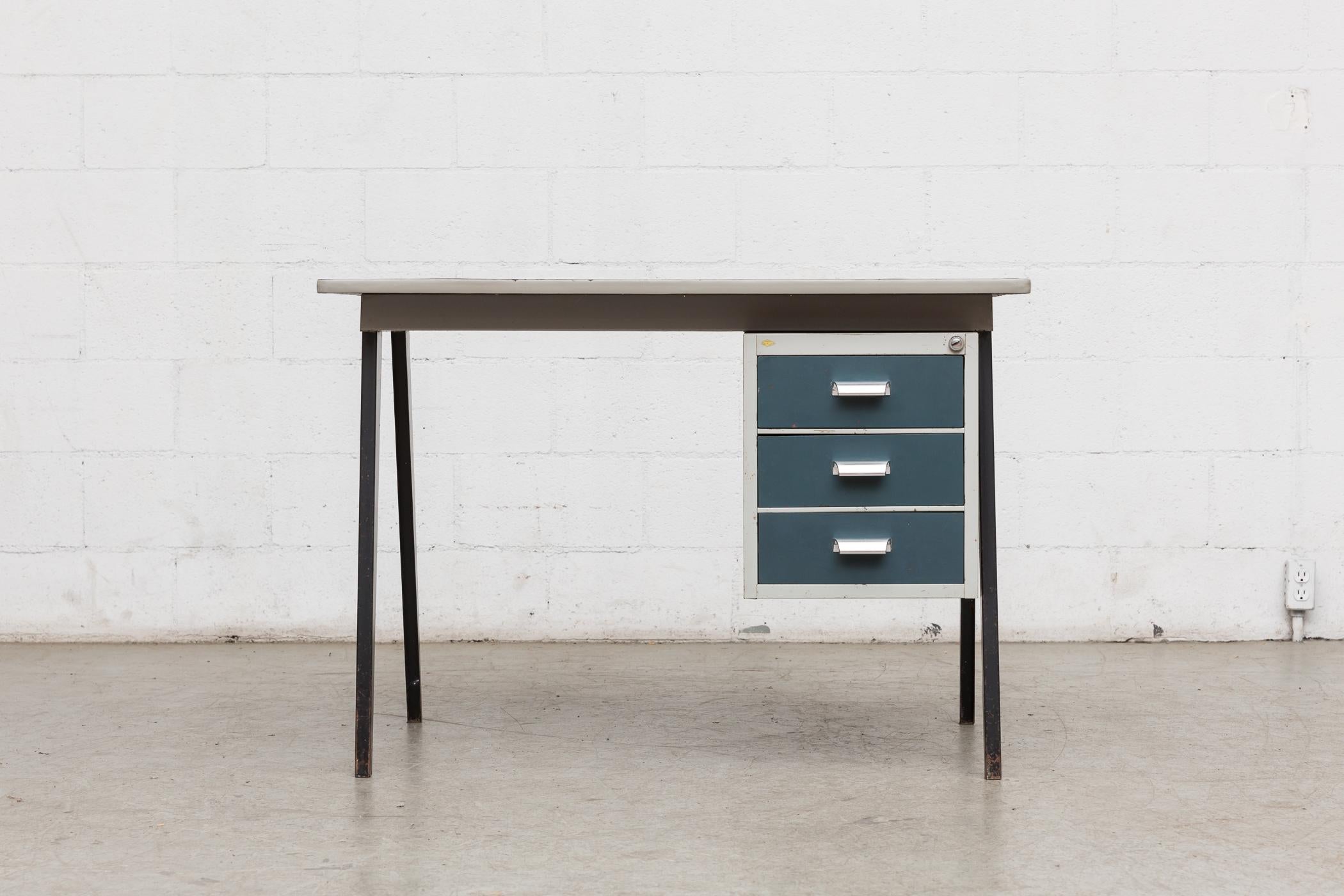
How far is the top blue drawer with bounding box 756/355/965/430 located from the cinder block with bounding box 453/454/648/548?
1257 millimetres

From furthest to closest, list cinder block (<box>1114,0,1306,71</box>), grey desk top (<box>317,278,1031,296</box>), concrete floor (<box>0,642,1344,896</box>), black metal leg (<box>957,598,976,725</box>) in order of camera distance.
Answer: cinder block (<box>1114,0,1306,71</box>), black metal leg (<box>957,598,976,725</box>), grey desk top (<box>317,278,1031,296</box>), concrete floor (<box>0,642,1344,896</box>)

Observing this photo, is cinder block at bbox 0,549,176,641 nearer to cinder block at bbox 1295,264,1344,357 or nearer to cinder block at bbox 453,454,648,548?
cinder block at bbox 453,454,648,548

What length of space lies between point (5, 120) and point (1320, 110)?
352 cm

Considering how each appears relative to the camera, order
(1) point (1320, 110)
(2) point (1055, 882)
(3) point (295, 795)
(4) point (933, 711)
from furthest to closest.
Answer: (1) point (1320, 110) → (4) point (933, 711) → (3) point (295, 795) → (2) point (1055, 882)

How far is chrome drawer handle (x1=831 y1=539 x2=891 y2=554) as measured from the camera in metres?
2.15

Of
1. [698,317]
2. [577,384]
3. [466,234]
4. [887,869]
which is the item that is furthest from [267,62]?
[887,869]

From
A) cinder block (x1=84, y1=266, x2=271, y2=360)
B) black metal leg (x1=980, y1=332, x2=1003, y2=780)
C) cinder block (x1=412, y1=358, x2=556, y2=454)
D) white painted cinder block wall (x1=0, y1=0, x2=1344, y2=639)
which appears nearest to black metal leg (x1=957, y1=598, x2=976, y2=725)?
black metal leg (x1=980, y1=332, x2=1003, y2=780)

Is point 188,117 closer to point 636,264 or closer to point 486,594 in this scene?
point 636,264

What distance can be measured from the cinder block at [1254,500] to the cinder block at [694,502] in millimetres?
1283

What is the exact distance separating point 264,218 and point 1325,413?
114 inches

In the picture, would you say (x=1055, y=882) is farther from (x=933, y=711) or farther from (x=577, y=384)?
(x=577, y=384)

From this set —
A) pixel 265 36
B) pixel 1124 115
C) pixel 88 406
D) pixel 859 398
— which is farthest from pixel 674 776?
pixel 265 36

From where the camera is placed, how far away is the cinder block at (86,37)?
133 inches

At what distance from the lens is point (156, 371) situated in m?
3.40
